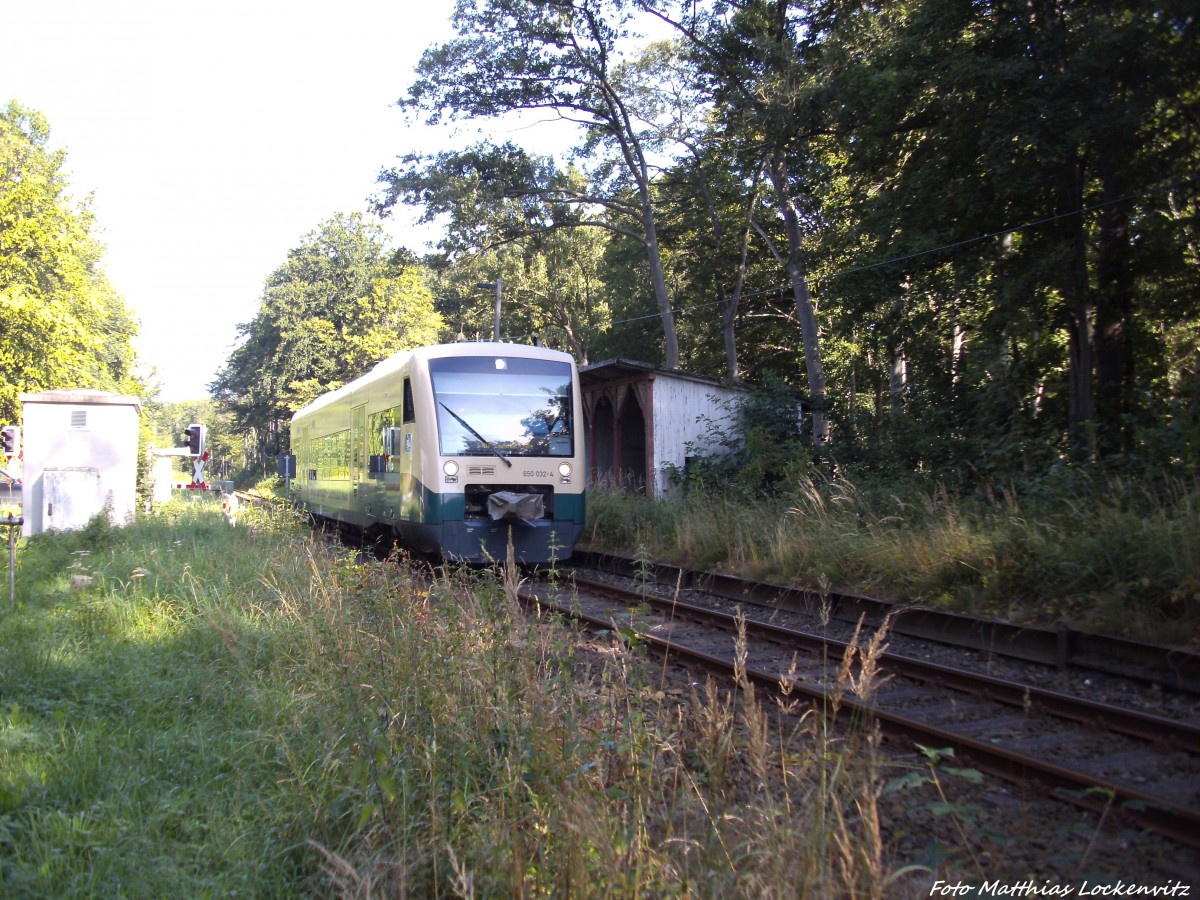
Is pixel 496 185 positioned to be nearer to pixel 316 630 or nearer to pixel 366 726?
pixel 316 630

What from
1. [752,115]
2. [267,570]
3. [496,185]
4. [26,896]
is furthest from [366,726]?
[496,185]

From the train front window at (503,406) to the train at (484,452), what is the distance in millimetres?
13

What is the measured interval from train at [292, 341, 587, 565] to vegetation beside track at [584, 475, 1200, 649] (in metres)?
2.34

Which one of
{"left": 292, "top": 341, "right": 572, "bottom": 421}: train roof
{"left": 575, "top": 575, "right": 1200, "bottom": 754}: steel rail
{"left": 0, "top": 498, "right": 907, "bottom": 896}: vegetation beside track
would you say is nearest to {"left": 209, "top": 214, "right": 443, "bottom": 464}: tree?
{"left": 292, "top": 341, "right": 572, "bottom": 421}: train roof

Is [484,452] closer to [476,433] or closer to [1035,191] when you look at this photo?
[476,433]

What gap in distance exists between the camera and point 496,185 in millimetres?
23891

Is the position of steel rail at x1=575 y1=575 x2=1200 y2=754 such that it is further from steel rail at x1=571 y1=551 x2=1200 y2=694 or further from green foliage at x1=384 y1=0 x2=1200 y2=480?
green foliage at x1=384 y1=0 x2=1200 y2=480

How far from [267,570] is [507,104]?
695 inches

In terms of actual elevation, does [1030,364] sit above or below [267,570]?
above

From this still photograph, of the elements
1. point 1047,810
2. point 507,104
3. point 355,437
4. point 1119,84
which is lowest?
point 1047,810

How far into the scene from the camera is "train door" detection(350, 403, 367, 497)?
1438 centimetres

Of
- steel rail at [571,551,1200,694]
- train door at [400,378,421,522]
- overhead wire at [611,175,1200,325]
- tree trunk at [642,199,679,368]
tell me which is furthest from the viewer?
tree trunk at [642,199,679,368]

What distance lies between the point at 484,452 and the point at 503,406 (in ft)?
2.25

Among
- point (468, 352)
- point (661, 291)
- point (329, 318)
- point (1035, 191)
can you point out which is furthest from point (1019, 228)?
point (329, 318)
